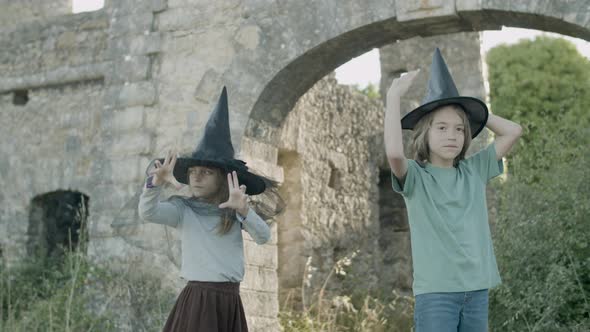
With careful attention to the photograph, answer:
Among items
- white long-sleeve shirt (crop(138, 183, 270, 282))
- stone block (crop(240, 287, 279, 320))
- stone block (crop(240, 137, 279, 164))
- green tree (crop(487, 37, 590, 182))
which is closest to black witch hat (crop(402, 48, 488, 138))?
white long-sleeve shirt (crop(138, 183, 270, 282))

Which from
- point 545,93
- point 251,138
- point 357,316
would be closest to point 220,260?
point 251,138

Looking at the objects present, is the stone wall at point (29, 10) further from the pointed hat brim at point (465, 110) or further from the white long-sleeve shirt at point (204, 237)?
the pointed hat brim at point (465, 110)

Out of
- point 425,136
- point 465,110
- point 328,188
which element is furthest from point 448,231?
point 328,188

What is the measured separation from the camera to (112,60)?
5.82 metres

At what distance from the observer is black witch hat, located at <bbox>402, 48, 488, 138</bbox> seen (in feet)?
9.81

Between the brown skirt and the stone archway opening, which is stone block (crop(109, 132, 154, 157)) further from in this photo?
the brown skirt

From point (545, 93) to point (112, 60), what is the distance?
33.5 feet

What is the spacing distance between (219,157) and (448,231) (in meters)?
1.18

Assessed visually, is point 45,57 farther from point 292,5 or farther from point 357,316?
point 357,316

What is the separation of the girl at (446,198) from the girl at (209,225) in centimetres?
75

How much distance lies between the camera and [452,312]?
271 centimetres

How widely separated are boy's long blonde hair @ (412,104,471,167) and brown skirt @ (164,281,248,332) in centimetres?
102

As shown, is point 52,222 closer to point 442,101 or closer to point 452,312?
point 442,101

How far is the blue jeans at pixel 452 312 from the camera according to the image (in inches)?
107
